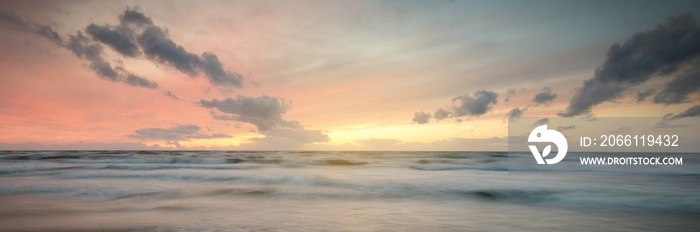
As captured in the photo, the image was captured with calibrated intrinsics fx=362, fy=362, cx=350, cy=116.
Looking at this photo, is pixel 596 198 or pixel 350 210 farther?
pixel 596 198

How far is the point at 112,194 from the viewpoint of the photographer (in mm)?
8609

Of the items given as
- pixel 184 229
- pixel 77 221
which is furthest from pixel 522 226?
pixel 77 221

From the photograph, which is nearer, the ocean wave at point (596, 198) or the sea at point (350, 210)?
the sea at point (350, 210)

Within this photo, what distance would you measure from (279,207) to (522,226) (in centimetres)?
421

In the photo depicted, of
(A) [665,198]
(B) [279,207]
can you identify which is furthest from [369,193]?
(A) [665,198]

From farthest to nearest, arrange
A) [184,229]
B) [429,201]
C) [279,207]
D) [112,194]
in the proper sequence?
1. [112,194]
2. [429,201]
3. [279,207]
4. [184,229]

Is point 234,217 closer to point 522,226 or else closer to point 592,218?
point 522,226

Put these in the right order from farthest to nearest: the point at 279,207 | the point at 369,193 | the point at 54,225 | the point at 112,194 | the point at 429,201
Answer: the point at 369,193 → the point at 112,194 → the point at 429,201 → the point at 279,207 → the point at 54,225

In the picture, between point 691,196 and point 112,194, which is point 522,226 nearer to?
point 691,196

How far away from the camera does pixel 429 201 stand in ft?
26.3

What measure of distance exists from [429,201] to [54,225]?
6643mm

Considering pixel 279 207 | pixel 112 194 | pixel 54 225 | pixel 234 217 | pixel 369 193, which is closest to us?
pixel 54 225

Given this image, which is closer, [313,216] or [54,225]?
[54,225]

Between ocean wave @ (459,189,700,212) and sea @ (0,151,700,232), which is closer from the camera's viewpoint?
sea @ (0,151,700,232)
